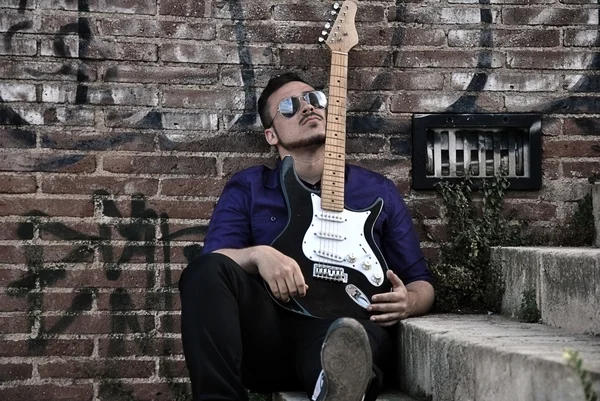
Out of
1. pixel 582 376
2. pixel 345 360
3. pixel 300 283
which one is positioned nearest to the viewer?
pixel 582 376

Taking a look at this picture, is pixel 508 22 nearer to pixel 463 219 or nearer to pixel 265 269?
pixel 463 219

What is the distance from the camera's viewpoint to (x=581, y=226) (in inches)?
156

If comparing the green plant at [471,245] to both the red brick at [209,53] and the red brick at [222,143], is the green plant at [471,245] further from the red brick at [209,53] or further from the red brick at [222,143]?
the red brick at [209,53]

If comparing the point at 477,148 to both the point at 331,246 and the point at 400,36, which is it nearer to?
the point at 400,36

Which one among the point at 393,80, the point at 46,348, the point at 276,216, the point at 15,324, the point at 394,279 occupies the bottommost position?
the point at 46,348

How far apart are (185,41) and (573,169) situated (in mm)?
1829

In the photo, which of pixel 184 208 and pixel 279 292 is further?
pixel 184 208

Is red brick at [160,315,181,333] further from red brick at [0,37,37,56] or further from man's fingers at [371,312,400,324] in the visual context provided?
red brick at [0,37,37,56]

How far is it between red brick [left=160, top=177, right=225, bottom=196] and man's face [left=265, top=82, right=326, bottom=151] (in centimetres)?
36

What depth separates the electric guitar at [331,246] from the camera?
3307 mm

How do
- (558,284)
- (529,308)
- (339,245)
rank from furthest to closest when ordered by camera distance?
(339,245) < (529,308) < (558,284)

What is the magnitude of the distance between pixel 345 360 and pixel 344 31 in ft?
5.44

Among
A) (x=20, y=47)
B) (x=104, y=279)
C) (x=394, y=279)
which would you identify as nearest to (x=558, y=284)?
(x=394, y=279)

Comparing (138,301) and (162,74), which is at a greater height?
(162,74)
